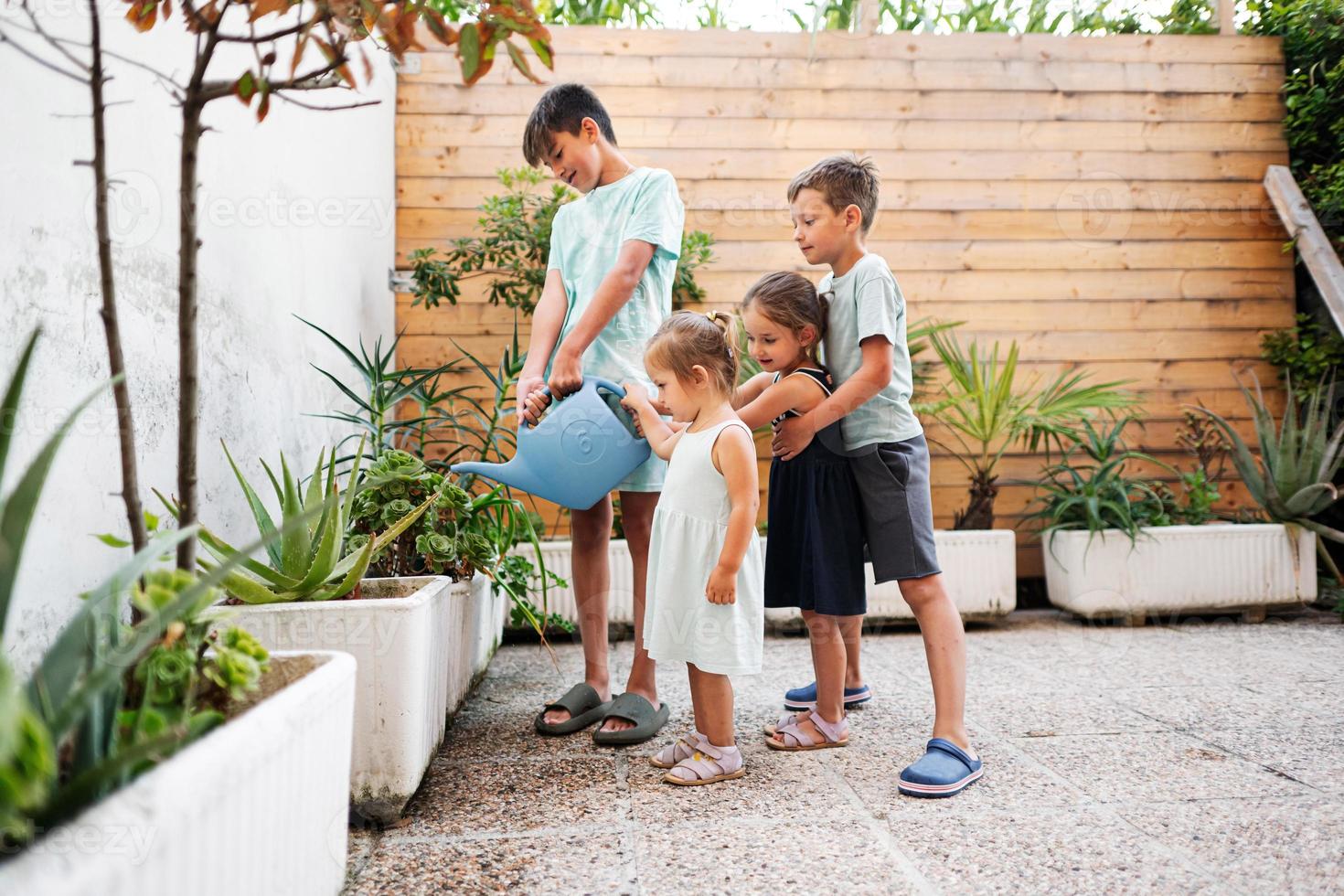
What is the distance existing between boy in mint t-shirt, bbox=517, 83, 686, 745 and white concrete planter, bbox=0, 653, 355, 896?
809 mm

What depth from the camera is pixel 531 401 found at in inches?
67.9

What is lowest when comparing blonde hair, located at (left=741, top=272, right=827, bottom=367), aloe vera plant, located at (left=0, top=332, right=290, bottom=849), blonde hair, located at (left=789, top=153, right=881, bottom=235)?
aloe vera plant, located at (left=0, top=332, right=290, bottom=849)

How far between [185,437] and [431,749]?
2.70 ft

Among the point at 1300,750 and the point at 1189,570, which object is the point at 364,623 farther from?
the point at 1189,570

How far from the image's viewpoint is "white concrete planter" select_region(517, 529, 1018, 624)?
2.94m

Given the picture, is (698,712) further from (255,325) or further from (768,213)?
(768,213)

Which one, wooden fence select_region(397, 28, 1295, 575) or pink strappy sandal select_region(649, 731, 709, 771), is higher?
wooden fence select_region(397, 28, 1295, 575)

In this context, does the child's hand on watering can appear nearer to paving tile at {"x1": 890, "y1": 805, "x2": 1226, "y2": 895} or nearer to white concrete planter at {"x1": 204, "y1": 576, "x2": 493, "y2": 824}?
white concrete planter at {"x1": 204, "y1": 576, "x2": 493, "y2": 824}

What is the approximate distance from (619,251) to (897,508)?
30.0 inches

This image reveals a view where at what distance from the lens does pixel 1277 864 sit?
1.12 metres

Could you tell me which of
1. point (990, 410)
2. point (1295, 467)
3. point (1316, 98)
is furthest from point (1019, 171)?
point (1295, 467)

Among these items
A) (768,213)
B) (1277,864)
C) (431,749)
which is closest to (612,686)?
(431,749)


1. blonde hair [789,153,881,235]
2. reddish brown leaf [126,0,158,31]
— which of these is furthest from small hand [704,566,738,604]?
reddish brown leaf [126,0,158,31]

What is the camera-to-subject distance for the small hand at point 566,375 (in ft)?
5.71
